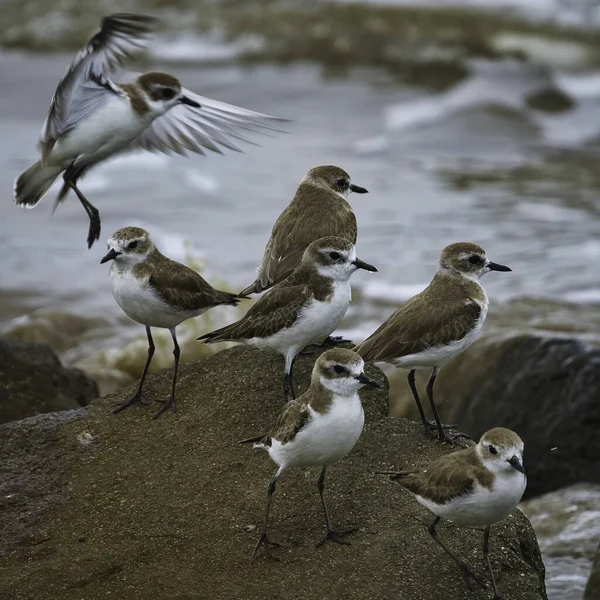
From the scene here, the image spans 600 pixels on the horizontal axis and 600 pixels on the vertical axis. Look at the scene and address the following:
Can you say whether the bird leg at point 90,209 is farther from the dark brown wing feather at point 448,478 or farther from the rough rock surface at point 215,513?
the dark brown wing feather at point 448,478

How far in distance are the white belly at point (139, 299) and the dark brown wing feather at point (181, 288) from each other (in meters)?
0.05

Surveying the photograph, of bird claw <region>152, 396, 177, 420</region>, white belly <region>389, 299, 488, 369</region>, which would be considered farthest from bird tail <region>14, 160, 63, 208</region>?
white belly <region>389, 299, 488, 369</region>

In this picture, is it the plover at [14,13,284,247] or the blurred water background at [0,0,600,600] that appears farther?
the blurred water background at [0,0,600,600]

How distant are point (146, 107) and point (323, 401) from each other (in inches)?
122

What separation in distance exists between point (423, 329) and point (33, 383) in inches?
135

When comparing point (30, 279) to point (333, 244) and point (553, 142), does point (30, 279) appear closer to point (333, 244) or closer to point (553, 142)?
point (333, 244)

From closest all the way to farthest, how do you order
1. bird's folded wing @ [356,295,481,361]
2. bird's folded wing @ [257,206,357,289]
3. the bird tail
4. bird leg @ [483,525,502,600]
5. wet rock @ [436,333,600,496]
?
1. bird leg @ [483,525,502,600]
2. bird's folded wing @ [356,295,481,361]
3. bird's folded wing @ [257,206,357,289]
4. the bird tail
5. wet rock @ [436,333,600,496]

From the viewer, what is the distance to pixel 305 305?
7137mm

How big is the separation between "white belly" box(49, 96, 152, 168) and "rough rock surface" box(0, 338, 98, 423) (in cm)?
163

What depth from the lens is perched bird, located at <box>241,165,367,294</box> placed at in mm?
8023

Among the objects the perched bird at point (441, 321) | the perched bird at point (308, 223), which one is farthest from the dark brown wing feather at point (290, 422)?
the perched bird at point (308, 223)

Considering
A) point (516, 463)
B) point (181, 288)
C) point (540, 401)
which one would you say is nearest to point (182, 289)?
point (181, 288)

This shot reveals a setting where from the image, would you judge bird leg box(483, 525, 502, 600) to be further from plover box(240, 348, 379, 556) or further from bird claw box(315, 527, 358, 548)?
plover box(240, 348, 379, 556)

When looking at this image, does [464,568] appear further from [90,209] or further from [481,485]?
[90,209]
